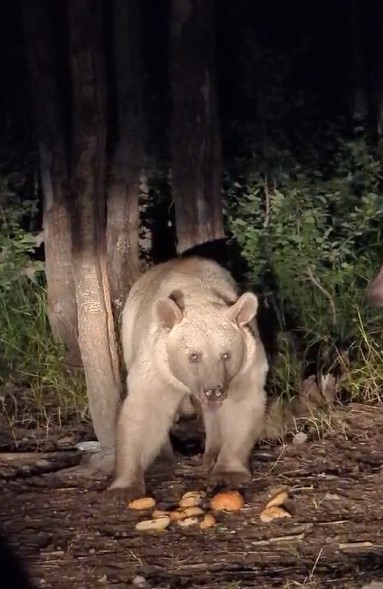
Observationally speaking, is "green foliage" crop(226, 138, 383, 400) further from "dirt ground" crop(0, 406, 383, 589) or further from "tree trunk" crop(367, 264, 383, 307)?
"dirt ground" crop(0, 406, 383, 589)

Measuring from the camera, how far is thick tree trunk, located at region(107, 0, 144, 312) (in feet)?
24.1

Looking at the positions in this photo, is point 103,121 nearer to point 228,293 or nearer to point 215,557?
point 228,293

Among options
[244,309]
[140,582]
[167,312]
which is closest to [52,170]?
[167,312]

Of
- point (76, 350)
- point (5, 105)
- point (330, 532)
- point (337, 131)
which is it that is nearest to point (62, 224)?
point (76, 350)

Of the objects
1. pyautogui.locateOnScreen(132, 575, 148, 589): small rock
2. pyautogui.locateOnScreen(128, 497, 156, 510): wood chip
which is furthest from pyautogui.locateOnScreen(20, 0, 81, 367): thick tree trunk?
pyautogui.locateOnScreen(132, 575, 148, 589): small rock

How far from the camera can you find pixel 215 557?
495cm

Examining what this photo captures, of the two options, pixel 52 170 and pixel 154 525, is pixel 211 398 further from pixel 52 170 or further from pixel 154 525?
pixel 52 170

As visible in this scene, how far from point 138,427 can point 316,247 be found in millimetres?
2944

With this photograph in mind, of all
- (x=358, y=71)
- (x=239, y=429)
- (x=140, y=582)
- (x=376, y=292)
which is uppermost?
(x=358, y=71)

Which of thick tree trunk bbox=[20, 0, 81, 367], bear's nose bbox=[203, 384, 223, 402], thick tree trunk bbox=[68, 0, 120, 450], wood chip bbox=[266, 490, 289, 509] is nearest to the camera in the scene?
wood chip bbox=[266, 490, 289, 509]

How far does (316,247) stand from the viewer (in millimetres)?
8422

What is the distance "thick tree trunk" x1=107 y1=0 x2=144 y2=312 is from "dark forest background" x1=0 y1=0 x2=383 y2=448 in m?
0.03

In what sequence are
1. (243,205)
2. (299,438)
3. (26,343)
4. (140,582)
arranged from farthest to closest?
1. (243,205)
2. (26,343)
3. (299,438)
4. (140,582)

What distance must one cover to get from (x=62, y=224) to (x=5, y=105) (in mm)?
4808
